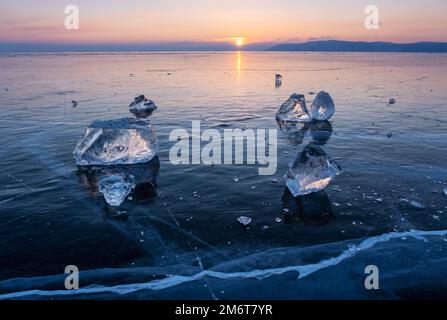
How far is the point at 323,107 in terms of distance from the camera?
18938 millimetres

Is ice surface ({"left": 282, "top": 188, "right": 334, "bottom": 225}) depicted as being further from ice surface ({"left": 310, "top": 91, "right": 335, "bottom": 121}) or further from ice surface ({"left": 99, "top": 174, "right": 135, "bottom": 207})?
ice surface ({"left": 310, "top": 91, "right": 335, "bottom": 121})

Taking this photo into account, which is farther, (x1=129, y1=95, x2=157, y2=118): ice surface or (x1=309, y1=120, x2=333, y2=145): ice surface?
(x1=129, y1=95, x2=157, y2=118): ice surface

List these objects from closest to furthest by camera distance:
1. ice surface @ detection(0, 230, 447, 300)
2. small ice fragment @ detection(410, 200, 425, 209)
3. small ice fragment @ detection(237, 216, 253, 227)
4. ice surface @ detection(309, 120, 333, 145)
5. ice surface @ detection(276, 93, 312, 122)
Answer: ice surface @ detection(0, 230, 447, 300) < small ice fragment @ detection(237, 216, 253, 227) < small ice fragment @ detection(410, 200, 425, 209) < ice surface @ detection(309, 120, 333, 145) < ice surface @ detection(276, 93, 312, 122)

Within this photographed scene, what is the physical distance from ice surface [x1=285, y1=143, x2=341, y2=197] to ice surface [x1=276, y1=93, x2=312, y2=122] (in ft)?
33.3

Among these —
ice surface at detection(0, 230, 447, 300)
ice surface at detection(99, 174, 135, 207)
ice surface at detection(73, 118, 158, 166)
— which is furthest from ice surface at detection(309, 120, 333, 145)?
ice surface at detection(99, 174, 135, 207)

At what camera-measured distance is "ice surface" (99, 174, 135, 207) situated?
8438mm

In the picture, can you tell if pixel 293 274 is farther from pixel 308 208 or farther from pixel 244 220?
pixel 308 208

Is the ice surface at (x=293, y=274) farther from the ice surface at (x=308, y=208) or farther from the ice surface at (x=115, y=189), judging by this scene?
the ice surface at (x=115, y=189)

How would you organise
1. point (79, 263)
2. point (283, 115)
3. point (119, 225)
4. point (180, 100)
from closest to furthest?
point (79, 263), point (119, 225), point (283, 115), point (180, 100)

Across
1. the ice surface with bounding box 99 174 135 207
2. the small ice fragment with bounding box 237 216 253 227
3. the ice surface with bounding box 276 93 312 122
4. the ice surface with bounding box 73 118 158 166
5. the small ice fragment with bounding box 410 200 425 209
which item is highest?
the ice surface with bounding box 276 93 312 122

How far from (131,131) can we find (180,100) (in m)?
15.8
